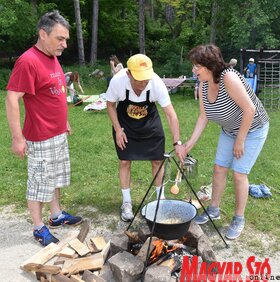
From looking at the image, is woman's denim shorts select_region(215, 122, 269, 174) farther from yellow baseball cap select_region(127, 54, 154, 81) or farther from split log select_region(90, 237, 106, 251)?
split log select_region(90, 237, 106, 251)

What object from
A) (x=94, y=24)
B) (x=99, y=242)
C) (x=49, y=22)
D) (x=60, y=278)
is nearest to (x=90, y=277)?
(x=60, y=278)

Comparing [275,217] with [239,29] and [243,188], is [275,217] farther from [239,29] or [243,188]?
[239,29]

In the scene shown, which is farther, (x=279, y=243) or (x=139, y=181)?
(x=139, y=181)

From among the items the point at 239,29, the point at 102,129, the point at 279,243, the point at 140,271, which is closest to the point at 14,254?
the point at 140,271

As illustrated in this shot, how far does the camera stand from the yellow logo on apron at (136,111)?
11.6 ft

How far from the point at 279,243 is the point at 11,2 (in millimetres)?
15513

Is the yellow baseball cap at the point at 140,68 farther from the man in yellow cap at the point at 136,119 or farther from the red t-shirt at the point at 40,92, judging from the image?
the red t-shirt at the point at 40,92

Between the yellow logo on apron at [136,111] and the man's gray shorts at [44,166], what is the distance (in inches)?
25.8

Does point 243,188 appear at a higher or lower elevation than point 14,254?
higher

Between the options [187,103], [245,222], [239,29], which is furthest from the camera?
[239,29]

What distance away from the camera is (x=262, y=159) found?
580 centimetres

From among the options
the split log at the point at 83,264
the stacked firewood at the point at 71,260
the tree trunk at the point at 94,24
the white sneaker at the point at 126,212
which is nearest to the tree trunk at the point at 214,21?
the tree trunk at the point at 94,24

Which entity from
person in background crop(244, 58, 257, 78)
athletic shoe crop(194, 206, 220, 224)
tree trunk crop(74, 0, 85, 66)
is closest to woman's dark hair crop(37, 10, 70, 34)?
athletic shoe crop(194, 206, 220, 224)

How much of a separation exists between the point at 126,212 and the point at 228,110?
1.52m
